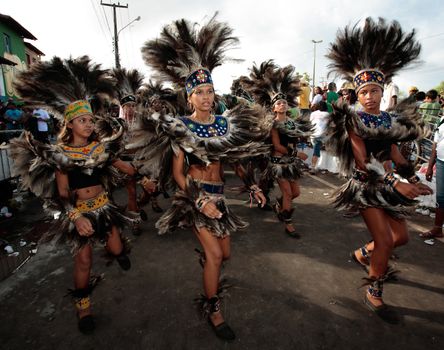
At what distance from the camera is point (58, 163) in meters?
2.72

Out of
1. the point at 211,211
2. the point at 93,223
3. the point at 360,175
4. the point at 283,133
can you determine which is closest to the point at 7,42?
the point at 283,133

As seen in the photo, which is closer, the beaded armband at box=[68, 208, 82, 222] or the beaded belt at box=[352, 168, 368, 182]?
the beaded armband at box=[68, 208, 82, 222]

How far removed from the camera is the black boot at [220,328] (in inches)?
103

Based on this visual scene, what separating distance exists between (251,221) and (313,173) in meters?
4.67

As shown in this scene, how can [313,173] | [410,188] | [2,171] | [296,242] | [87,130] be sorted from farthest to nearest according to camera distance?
1. [313,173]
2. [2,171]
3. [296,242]
4. [87,130]
5. [410,188]

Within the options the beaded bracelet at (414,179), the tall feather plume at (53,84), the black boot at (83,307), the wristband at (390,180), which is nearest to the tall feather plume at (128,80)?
the tall feather plume at (53,84)

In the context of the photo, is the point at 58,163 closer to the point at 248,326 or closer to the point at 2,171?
the point at 248,326

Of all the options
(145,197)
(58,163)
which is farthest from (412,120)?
(145,197)

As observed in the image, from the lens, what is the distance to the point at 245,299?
318 centimetres

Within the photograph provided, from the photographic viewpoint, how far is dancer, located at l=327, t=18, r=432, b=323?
2.91m

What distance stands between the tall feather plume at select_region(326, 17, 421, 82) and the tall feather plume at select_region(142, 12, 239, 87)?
145cm

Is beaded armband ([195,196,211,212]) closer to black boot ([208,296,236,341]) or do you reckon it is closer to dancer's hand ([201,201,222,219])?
dancer's hand ([201,201,222,219])

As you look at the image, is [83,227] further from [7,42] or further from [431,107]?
[7,42]

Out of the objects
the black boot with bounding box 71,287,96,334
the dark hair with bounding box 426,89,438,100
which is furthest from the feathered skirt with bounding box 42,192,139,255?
the dark hair with bounding box 426,89,438,100
